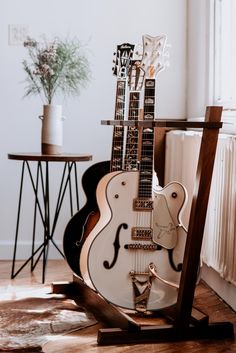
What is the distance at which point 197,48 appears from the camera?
3576 mm

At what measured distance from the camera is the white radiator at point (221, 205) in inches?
102

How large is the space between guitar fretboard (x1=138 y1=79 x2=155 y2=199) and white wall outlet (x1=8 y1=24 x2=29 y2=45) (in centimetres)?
131

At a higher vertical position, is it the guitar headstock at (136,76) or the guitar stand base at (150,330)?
the guitar headstock at (136,76)

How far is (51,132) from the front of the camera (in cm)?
324

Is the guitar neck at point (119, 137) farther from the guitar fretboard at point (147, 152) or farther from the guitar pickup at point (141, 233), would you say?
the guitar pickup at point (141, 233)

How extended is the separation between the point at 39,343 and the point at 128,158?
0.83m

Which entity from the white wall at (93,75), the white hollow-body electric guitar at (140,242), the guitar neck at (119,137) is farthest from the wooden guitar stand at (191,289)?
the white wall at (93,75)

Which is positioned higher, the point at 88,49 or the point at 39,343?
the point at 88,49

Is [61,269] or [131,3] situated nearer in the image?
[61,269]

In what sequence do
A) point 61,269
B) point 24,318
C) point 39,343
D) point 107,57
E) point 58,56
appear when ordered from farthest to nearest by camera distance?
point 107,57 < point 61,269 < point 58,56 < point 24,318 < point 39,343

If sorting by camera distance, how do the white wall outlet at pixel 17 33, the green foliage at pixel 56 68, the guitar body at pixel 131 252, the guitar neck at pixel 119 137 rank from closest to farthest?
the guitar body at pixel 131 252, the guitar neck at pixel 119 137, the green foliage at pixel 56 68, the white wall outlet at pixel 17 33

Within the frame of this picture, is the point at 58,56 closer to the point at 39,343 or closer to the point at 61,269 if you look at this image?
the point at 61,269

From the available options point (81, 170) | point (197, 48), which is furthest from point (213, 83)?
point (81, 170)

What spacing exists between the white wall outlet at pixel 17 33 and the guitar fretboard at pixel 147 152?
51.4 inches
